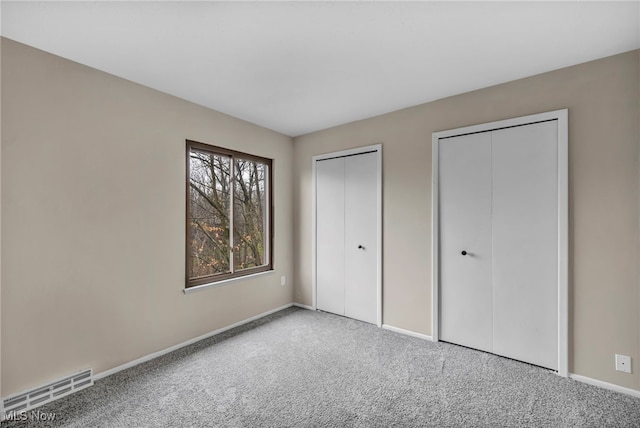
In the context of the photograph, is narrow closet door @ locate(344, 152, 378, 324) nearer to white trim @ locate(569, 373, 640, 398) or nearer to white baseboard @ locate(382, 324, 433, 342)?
white baseboard @ locate(382, 324, 433, 342)

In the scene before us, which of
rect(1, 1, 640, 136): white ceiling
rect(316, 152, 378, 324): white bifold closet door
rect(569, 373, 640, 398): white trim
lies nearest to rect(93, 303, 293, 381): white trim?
rect(316, 152, 378, 324): white bifold closet door

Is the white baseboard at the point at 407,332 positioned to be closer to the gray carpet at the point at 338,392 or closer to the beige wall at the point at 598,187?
the gray carpet at the point at 338,392

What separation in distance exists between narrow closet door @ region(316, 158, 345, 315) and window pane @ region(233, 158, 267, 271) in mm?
741

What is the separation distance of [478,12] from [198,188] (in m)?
2.83

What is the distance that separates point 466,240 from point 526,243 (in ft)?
1.57

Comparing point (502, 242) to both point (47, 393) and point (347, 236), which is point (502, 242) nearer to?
point (347, 236)

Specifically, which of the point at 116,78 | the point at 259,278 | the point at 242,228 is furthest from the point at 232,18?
the point at 259,278

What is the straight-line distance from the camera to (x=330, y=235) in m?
3.90

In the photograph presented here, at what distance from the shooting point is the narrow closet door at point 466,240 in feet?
9.00

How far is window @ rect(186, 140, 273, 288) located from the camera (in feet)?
10.4

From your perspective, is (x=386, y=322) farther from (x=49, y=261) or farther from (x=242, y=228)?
(x=49, y=261)

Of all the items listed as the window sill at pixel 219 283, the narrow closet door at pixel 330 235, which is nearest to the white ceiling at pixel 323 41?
the narrow closet door at pixel 330 235

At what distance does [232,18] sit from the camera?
1.80m

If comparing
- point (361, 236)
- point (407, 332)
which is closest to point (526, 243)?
→ point (407, 332)
